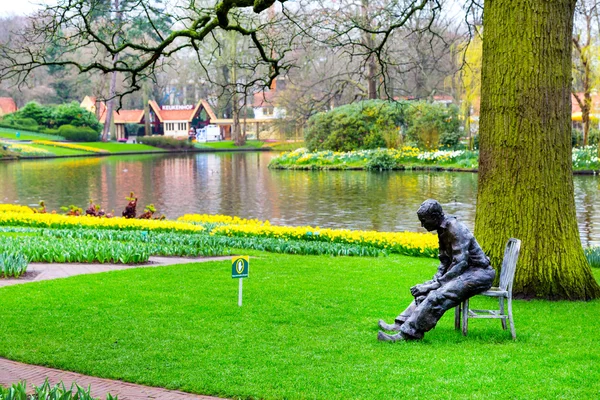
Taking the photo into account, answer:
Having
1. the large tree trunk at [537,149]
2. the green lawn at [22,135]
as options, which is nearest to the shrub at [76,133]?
the green lawn at [22,135]

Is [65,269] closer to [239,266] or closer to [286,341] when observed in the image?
[239,266]

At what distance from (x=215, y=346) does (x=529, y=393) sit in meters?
2.77

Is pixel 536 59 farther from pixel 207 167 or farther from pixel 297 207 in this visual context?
pixel 207 167

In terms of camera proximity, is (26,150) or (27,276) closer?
(27,276)

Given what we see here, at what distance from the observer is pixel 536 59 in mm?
8711

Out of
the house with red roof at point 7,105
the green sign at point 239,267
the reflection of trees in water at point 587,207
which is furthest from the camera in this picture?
the house with red roof at point 7,105

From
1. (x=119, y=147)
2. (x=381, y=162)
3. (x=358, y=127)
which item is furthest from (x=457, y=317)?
(x=119, y=147)

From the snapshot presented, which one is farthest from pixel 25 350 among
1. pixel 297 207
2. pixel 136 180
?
pixel 136 180

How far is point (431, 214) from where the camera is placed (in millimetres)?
6691

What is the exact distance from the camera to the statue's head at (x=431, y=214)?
668 centimetres

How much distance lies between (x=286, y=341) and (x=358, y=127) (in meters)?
41.6

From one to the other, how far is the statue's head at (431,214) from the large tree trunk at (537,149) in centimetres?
240

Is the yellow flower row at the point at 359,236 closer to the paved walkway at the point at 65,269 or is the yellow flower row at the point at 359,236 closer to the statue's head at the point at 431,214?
the paved walkway at the point at 65,269

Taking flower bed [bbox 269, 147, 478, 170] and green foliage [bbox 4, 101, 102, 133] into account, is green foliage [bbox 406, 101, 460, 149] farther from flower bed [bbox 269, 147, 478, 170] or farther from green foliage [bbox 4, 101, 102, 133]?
green foliage [bbox 4, 101, 102, 133]
